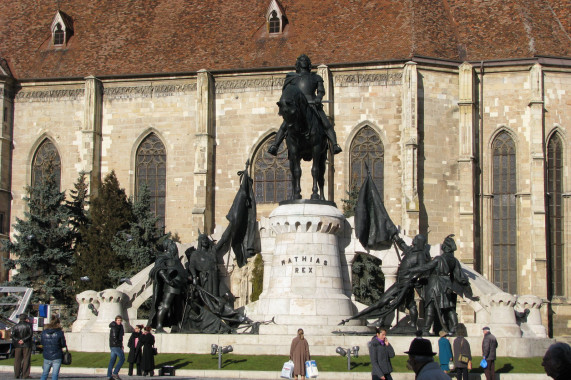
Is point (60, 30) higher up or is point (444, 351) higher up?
point (60, 30)

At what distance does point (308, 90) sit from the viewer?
67.1ft

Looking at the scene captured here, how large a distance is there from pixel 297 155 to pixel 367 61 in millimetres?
20931

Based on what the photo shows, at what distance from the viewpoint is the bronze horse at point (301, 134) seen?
19.5 metres

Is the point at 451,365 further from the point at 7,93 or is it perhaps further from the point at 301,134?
the point at 7,93

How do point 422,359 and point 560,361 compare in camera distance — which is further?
point 422,359

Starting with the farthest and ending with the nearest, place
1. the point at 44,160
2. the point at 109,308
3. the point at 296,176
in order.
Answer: the point at 44,160 → the point at 109,308 → the point at 296,176

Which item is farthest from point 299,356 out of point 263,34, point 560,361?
point 263,34

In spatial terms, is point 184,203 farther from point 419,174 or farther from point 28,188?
point 419,174

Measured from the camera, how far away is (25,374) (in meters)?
15.8

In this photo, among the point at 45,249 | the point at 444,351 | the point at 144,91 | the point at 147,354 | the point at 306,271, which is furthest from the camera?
the point at 144,91

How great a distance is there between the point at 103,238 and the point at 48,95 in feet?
34.0

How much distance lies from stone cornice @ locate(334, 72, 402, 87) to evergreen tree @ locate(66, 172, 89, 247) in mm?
12844

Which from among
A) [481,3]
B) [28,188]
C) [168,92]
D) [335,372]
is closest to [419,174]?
[481,3]

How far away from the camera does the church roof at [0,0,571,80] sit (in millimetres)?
41312
